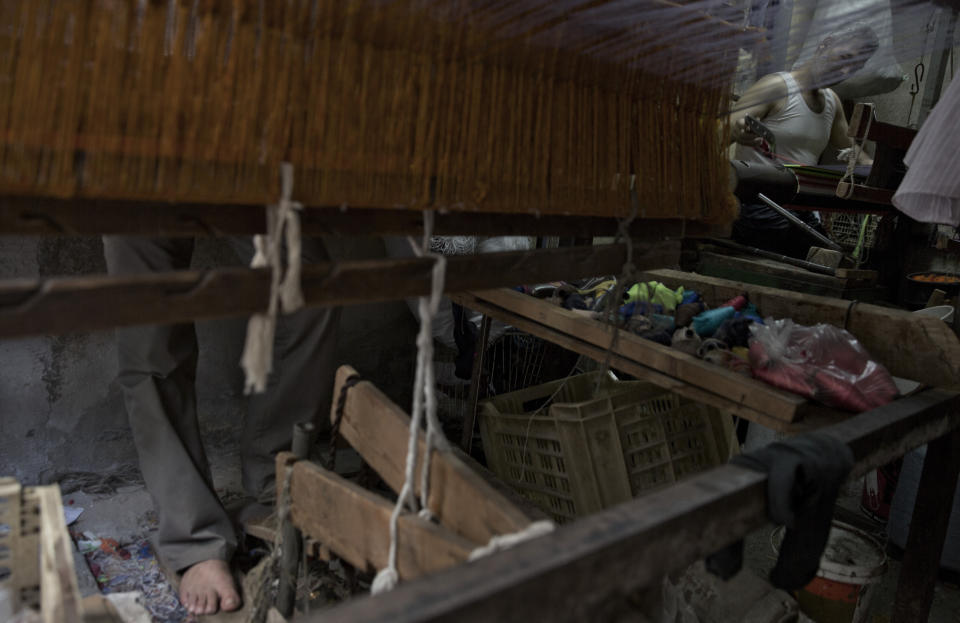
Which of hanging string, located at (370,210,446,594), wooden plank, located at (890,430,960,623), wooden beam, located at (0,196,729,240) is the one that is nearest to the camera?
wooden beam, located at (0,196,729,240)

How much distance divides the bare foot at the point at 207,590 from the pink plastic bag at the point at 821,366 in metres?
1.88

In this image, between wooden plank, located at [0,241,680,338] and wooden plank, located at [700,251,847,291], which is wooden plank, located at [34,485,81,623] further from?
wooden plank, located at [700,251,847,291]

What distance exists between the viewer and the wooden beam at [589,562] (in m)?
0.79

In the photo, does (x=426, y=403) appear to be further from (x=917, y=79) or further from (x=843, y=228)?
(x=843, y=228)

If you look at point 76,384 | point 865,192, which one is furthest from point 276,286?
point 865,192

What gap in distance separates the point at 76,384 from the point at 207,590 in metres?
1.32

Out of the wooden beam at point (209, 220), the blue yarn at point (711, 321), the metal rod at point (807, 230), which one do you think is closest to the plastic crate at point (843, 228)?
the metal rod at point (807, 230)

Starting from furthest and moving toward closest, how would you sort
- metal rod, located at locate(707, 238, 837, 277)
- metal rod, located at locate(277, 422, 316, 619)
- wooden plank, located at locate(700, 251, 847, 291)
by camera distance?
metal rod, located at locate(707, 238, 837, 277)
wooden plank, located at locate(700, 251, 847, 291)
metal rod, located at locate(277, 422, 316, 619)

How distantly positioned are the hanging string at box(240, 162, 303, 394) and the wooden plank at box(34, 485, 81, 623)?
1.04 feet

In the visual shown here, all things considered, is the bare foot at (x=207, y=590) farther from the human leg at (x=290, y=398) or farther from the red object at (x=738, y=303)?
the red object at (x=738, y=303)

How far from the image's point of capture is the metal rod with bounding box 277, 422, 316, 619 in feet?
5.63

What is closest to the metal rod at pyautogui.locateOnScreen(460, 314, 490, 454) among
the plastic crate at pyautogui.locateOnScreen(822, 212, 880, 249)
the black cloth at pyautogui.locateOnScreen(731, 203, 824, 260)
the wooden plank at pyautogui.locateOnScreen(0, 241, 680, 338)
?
the wooden plank at pyautogui.locateOnScreen(0, 241, 680, 338)

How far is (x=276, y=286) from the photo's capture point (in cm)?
101

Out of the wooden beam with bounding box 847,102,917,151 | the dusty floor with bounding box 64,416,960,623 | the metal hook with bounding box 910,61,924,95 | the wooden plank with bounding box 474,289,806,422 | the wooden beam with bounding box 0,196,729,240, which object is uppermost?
the metal hook with bounding box 910,61,924,95
